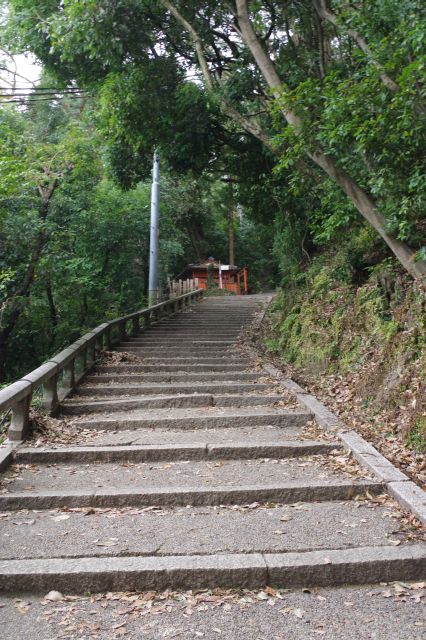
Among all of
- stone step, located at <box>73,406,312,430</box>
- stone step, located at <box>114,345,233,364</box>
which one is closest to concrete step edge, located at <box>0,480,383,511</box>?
stone step, located at <box>73,406,312,430</box>

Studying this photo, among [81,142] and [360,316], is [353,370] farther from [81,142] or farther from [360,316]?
[81,142]

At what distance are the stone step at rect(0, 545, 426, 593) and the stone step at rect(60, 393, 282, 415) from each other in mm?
4186

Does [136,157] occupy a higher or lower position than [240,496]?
higher

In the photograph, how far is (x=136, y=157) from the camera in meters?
14.2

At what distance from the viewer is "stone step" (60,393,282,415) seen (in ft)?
25.9

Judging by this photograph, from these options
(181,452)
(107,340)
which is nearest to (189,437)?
(181,452)

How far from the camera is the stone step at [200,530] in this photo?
12.8 feet

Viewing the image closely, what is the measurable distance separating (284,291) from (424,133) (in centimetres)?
873

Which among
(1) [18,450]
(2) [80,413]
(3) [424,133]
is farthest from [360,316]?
(1) [18,450]

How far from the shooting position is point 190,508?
4723 millimetres

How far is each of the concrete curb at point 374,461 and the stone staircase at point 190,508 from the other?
0.12 meters

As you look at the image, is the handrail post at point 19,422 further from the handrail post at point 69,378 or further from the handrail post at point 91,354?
the handrail post at point 91,354

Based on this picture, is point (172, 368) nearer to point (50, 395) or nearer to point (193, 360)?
point (193, 360)

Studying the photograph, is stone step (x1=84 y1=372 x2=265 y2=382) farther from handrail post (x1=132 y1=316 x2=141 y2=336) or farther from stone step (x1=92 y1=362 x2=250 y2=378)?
handrail post (x1=132 y1=316 x2=141 y2=336)
